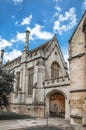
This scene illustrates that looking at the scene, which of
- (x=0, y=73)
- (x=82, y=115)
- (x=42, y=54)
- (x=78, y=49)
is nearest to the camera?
(x=82, y=115)

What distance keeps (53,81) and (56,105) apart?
14.6 ft

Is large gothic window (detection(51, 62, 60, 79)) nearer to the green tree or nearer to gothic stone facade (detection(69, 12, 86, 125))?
the green tree

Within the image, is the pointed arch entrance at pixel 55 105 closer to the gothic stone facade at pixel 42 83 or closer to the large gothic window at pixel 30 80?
the gothic stone facade at pixel 42 83

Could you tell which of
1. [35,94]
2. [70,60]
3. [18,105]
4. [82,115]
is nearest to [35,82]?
[35,94]

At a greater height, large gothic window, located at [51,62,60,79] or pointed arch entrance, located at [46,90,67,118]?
large gothic window, located at [51,62,60,79]

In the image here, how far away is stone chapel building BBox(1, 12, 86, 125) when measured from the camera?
1373 centimetres

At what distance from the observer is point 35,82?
2367 cm

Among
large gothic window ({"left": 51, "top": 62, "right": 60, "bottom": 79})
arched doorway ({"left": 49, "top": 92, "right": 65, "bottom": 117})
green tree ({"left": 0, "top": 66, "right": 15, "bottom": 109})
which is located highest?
large gothic window ({"left": 51, "top": 62, "right": 60, "bottom": 79})

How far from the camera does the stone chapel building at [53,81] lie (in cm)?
1373

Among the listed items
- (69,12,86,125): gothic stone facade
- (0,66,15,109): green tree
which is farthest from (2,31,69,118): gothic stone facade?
(69,12,86,125): gothic stone facade

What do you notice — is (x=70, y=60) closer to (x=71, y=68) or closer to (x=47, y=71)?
(x=71, y=68)

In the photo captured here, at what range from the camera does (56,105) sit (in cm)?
2423

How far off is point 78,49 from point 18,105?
15.9 metres

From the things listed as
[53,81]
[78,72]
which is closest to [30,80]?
[53,81]
